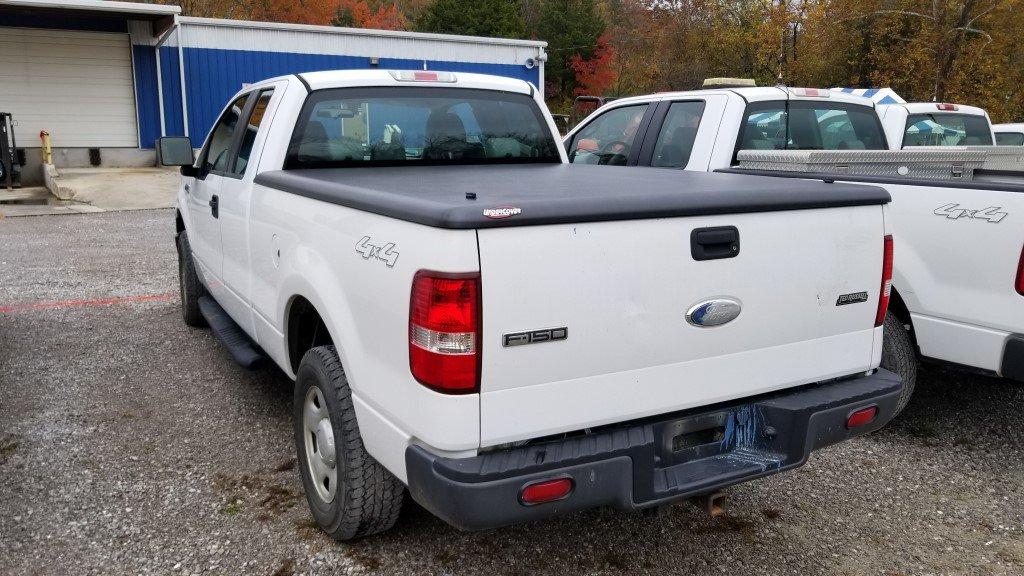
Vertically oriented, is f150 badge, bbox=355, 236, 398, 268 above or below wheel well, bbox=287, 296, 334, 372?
above

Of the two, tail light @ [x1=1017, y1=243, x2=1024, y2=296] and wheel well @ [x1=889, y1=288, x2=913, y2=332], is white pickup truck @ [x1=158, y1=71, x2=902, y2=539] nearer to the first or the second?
tail light @ [x1=1017, y1=243, x2=1024, y2=296]

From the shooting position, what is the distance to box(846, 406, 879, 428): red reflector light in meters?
2.97

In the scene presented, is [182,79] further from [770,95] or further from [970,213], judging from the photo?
[970,213]

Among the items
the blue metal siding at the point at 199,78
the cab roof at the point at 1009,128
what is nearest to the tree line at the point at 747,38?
the cab roof at the point at 1009,128

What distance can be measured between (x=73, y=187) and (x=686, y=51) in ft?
112

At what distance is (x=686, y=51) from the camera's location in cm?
4369

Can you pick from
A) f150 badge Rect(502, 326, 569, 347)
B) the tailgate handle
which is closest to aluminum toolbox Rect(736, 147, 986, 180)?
the tailgate handle

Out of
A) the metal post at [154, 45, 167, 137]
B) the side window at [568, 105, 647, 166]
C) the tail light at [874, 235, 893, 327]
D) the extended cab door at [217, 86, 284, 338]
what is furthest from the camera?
the metal post at [154, 45, 167, 137]

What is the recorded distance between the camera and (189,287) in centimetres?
605

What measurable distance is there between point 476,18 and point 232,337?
52.4 m

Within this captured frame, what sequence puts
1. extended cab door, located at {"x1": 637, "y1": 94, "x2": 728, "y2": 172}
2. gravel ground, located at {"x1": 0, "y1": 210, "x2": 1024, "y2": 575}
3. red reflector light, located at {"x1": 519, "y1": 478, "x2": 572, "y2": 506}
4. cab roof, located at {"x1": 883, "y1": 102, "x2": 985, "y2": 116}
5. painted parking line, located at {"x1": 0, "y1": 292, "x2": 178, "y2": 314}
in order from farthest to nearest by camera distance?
cab roof, located at {"x1": 883, "y1": 102, "x2": 985, "y2": 116} → painted parking line, located at {"x1": 0, "y1": 292, "x2": 178, "y2": 314} → extended cab door, located at {"x1": 637, "y1": 94, "x2": 728, "y2": 172} → gravel ground, located at {"x1": 0, "y1": 210, "x2": 1024, "y2": 575} → red reflector light, located at {"x1": 519, "y1": 478, "x2": 572, "y2": 506}

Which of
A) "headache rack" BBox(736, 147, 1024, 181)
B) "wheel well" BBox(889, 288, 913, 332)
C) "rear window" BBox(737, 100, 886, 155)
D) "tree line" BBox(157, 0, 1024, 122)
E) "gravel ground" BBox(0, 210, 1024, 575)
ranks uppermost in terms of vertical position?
"tree line" BBox(157, 0, 1024, 122)

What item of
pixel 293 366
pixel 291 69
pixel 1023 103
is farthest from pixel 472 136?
pixel 1023 103

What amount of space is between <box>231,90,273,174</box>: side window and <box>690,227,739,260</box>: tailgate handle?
2.67 m
